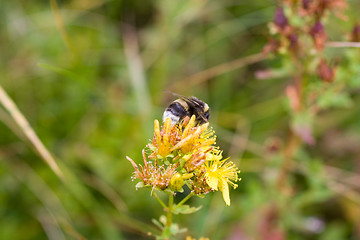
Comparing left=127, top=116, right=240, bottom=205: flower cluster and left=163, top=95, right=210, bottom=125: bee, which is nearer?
left=127, top=116, right=240, bottom=205: flower cluster

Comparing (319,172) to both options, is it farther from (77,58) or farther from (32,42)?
(32,42)

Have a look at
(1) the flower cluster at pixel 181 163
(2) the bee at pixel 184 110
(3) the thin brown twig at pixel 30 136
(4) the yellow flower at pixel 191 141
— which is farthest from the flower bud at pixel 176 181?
(3) the thin brown twig at pixel 30 136

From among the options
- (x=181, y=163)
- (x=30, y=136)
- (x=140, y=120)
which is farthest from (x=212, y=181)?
(x=140, y=120)

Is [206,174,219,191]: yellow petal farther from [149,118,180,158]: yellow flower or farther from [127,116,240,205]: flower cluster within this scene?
[149,118,180,158]: yellow flower

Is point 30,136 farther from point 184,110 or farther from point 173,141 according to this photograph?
point 173,141

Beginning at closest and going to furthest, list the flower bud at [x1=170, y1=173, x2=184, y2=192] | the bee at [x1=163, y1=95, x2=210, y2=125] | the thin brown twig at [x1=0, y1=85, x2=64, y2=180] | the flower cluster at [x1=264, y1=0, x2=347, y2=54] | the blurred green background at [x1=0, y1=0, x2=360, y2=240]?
1. the flower bud at [x1=170, y1=173, x2=184, y2=192]
2. the bee at [x1=163, y1=95, x2=210, y2=125]
3. the flower cluster at [x1=264, y1=0, x2=347, y2=54]
4. the thin brown twig at [x1=0, y1=85, x2=64, y2=180]
5. the blurred green background at [x1=0, y1=0, x2=360, y2=240]

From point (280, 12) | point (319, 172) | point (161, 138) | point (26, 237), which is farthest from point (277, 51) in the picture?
point (26, 237)

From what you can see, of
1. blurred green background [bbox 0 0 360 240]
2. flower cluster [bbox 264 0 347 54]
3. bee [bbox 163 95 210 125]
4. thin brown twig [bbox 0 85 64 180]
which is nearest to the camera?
bee [bbox 163 95 210 125]

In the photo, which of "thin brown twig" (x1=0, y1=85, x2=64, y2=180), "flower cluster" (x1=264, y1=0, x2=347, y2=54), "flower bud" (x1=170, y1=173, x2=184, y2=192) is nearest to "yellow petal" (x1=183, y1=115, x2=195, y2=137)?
"flower bud" (x1=170, y1=173, x2=184, y2=192)
